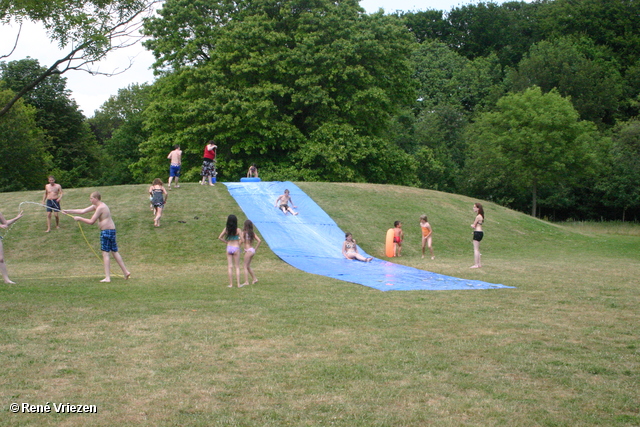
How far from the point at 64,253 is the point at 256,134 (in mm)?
16443

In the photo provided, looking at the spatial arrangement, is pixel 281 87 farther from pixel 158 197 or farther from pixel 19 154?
pixel 19 154

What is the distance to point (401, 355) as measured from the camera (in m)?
6.75

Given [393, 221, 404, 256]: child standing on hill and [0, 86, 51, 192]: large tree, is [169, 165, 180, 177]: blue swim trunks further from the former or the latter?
[0, 86, 51, 192]: large tree

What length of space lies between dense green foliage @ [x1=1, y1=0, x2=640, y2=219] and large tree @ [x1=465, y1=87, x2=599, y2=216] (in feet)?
0.51

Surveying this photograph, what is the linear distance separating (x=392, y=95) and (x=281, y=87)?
8069mm

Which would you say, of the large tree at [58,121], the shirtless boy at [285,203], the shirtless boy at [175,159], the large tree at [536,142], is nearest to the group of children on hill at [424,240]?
the shirtless boy at [285,203]

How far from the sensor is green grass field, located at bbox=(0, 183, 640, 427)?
16.5 ft

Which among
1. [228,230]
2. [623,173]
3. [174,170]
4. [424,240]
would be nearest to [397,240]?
[424,240]

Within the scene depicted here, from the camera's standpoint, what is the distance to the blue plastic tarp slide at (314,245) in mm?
13523

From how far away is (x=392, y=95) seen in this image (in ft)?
122

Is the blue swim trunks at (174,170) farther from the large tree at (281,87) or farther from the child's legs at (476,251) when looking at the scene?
the child's legs at (476,251)

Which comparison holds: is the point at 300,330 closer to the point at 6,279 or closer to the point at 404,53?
the point at 6,279

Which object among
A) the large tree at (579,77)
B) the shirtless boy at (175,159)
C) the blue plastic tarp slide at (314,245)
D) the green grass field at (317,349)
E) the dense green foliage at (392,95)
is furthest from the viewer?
the large tree at (579,77)
